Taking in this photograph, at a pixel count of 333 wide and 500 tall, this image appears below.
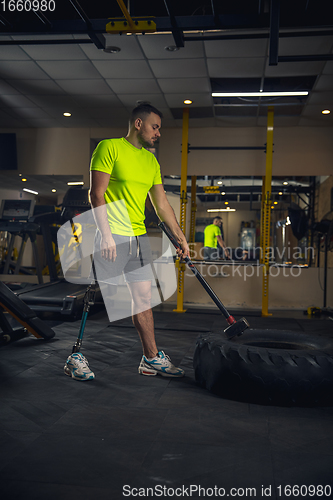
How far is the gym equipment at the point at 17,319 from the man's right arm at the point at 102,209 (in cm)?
141

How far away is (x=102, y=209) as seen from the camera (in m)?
2.16

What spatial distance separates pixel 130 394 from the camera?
2.09m

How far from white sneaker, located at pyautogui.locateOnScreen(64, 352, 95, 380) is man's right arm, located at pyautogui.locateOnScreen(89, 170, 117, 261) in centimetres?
67

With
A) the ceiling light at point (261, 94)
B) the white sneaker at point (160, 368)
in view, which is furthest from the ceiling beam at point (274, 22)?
the white sneaker at point (160, 368)

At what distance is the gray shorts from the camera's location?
2.26 meters

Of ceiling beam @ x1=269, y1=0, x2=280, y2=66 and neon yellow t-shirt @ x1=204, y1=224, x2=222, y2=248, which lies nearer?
ceiling beam @ x1=269, y1=0, x2=280, y2=66

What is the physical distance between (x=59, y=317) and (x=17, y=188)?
5177mm

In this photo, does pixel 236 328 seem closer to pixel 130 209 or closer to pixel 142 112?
pixel 130 209

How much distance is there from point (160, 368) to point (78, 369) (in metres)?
0.49

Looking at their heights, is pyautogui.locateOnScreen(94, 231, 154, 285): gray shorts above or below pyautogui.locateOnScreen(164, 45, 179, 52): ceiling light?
below

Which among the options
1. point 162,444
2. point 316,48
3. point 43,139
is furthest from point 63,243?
point 162,444

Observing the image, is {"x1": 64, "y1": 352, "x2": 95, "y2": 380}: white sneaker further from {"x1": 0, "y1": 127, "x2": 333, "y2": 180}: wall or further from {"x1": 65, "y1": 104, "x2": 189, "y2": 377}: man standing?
{"x1": 0, "y1": 127, "x2": 333, "y2": 180}: wall

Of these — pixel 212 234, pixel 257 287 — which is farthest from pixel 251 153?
pixel 212 234

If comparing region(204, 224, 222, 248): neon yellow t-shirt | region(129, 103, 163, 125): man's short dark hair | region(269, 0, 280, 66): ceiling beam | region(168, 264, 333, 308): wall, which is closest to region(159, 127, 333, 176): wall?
region(168, 264, 333, 308): wall
